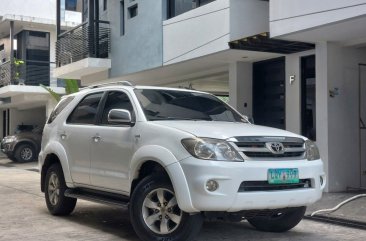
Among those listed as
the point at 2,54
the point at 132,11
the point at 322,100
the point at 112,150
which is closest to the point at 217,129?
the point at 112,150

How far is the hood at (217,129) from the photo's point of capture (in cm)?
573

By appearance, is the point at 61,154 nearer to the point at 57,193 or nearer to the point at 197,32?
the point at 57,193

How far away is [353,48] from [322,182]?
5.50 meters

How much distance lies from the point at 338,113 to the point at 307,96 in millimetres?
1058

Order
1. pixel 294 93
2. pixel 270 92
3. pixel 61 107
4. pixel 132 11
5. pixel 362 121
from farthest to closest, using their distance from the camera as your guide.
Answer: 1. pixel 132 11
2. pixel 270 92
3. pixel 294 93
4. pixel 362 121
5. pixel 61 107

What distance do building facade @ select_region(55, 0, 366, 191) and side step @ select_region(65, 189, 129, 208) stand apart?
4.58 m

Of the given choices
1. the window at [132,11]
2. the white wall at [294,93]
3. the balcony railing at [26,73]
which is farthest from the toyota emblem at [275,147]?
the balcony railing at [26,73]

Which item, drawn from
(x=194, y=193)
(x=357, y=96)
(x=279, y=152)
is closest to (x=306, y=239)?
(x=279, y=152)

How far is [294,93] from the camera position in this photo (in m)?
11.8

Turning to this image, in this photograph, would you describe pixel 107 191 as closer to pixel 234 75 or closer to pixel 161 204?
pixel 161 204

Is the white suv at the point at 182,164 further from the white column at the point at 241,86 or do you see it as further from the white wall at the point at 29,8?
the white wall at the point at 29,8

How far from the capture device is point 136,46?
15.3 m

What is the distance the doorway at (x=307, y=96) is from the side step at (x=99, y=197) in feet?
19.2

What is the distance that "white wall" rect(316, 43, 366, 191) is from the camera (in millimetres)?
10625
